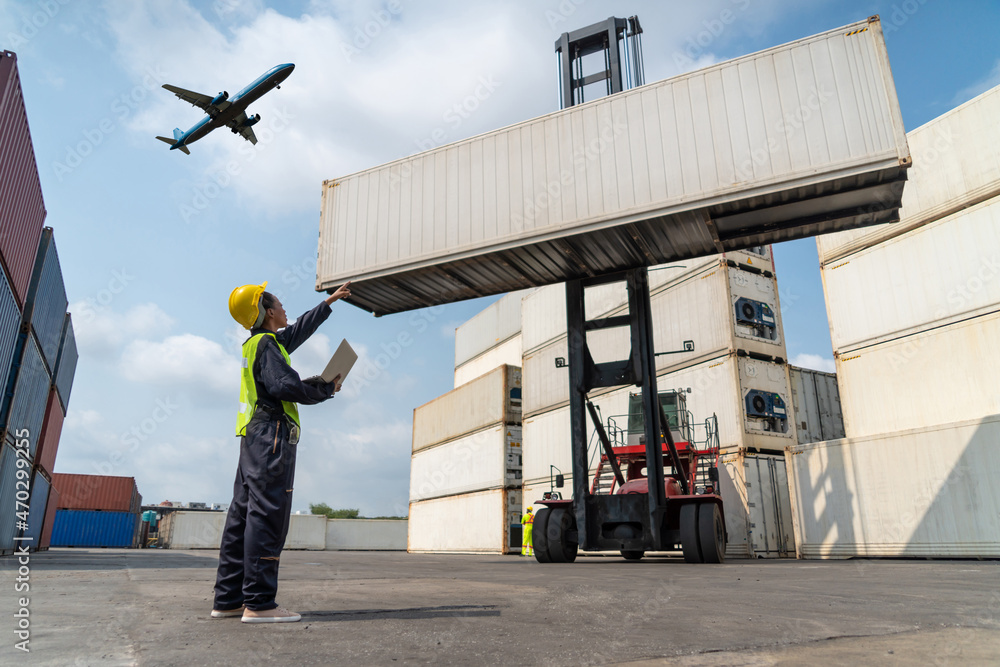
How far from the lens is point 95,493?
36.9 metres

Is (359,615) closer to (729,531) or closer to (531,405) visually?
(729,531)

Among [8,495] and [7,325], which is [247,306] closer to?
[7,325]

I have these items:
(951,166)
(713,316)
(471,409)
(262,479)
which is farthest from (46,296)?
(951,166)

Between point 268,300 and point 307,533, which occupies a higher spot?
point 268,300

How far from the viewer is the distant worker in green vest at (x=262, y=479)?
9.42ft

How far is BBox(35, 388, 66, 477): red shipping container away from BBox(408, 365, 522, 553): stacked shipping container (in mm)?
14379

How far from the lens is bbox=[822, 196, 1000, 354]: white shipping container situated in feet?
38.0

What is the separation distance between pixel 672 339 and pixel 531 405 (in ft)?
22.9

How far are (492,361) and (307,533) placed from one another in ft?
74.5

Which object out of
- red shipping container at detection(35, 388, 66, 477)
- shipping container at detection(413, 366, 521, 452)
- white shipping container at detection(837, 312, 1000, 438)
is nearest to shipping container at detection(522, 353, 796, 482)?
white shipping container at detection(837, 312, 1000, 438)

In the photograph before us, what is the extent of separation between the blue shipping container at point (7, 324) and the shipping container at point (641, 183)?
5.03 metres

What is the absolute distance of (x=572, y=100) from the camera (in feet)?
39.5

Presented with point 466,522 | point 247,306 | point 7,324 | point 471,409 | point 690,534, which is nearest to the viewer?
point 247,306

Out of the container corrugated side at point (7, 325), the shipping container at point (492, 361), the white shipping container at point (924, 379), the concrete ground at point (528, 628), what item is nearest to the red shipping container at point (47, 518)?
the container corrugated side at point (7, 325)
